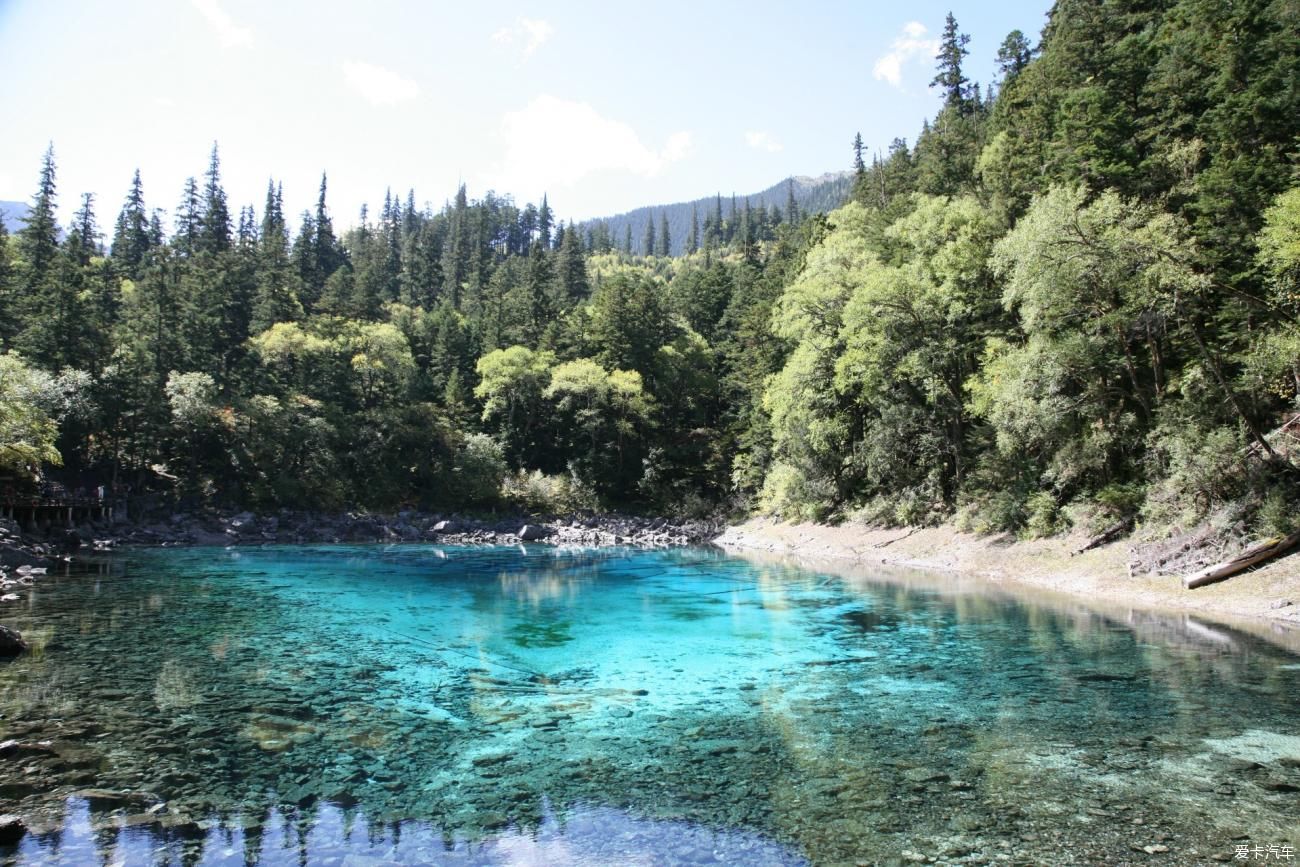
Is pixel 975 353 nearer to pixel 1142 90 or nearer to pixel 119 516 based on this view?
pixel 1142 90

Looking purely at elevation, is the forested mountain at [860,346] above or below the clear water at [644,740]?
above

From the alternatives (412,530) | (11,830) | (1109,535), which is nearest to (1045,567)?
(1109,535)

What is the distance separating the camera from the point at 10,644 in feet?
41.8

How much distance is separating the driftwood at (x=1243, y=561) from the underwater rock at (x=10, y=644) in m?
24.1

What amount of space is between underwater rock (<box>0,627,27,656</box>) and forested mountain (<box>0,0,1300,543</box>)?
51.7 ft

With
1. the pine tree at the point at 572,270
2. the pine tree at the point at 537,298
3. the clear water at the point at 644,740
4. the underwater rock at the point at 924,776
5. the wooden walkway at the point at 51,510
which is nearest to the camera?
the clear water at the point at 644,740

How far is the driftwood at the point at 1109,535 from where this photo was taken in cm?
2241

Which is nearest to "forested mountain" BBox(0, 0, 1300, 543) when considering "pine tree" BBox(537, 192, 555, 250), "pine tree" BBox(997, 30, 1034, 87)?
"pine tree" BBox(997, 30, 1034, 87)

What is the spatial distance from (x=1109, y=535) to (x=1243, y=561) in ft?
17.4

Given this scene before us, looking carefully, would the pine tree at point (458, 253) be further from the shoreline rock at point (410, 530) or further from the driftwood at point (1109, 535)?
the driftwood at point (1109, 535)

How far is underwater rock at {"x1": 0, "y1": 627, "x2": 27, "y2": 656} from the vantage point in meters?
12.6

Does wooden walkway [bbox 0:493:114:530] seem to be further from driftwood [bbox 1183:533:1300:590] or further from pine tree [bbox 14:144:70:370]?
driftwood [bbox 1183:533:1300:590]

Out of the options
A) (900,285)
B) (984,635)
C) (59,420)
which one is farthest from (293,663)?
(59,420)

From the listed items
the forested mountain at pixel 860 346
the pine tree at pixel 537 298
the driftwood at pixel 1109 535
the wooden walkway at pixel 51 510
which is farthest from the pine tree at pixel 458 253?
the driftwood at pixel 1109 535
